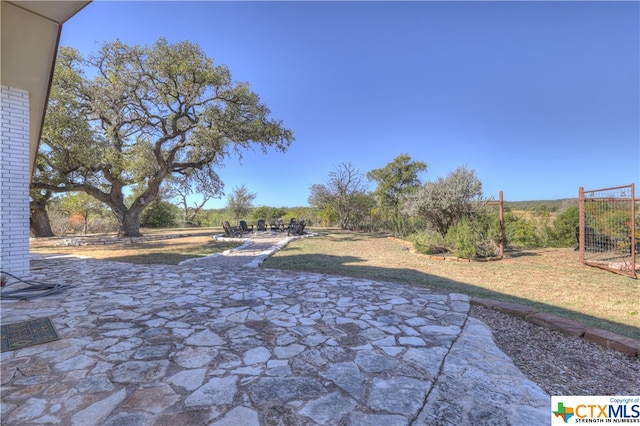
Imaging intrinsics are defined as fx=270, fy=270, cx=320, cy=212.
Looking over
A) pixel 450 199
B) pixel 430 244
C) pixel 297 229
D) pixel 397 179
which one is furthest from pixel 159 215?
pixel 450 199

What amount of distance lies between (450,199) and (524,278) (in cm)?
307

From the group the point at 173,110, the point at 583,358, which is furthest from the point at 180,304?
the point at 173,110

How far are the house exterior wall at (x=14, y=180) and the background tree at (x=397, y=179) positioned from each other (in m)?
13.6

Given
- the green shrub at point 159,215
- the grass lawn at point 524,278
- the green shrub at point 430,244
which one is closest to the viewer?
the grass lawn at point 524,278

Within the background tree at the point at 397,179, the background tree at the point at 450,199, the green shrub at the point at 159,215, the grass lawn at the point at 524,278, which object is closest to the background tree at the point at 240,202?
the green shrub at the point at 159,215

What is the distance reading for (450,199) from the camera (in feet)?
25.0

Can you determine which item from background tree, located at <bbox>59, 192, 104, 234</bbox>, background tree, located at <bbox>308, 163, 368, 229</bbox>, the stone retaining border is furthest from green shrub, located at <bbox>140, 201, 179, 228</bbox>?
the stone retaining border

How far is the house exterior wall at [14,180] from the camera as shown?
13.7ft

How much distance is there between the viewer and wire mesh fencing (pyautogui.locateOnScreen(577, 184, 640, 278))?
5.89 metres

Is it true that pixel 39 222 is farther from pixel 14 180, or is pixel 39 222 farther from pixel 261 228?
A: pixel 14 180

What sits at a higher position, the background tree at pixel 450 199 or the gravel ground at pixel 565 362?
the background tree at pixel 450 199

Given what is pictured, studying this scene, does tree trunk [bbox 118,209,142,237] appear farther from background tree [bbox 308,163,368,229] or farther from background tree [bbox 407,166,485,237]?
background tree [bbox 407,166,485,237]

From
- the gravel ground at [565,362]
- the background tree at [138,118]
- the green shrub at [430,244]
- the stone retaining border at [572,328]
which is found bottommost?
the gravel ground at [565,362]

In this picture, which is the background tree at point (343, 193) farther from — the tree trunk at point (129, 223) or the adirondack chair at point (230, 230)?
the tree trunk at point (129, 223)
